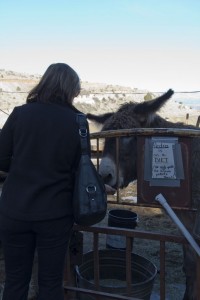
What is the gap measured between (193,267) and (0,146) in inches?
101

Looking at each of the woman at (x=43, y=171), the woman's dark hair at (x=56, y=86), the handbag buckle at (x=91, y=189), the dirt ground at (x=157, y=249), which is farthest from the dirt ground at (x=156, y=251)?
the woman's dark hair at (x=56, y=86)

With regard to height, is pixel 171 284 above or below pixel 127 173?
below

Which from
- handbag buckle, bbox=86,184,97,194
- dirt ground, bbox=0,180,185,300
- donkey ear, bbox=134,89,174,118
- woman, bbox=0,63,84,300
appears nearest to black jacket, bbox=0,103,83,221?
woman, bbox=0,63,84,300

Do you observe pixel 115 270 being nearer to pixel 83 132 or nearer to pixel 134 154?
pixel 134 154

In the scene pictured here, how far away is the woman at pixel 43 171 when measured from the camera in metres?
2.47

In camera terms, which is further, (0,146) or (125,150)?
(125,150)

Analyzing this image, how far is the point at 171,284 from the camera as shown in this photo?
5156mm

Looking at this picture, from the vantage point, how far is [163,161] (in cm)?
305

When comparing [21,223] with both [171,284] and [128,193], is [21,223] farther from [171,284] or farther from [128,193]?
[128,193]

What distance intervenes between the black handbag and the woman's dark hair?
178 millimetres

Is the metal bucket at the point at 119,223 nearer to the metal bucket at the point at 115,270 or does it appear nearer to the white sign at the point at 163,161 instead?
the metal bucket at the point at 115,270

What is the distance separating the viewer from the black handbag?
2.49 meters

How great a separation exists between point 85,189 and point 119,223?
9.20 ft

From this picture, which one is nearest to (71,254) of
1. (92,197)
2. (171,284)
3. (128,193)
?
(92,197)
